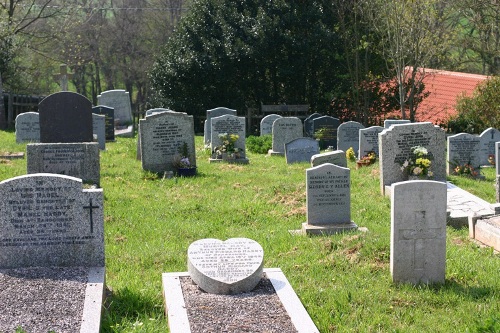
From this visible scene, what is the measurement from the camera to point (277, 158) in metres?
20.2

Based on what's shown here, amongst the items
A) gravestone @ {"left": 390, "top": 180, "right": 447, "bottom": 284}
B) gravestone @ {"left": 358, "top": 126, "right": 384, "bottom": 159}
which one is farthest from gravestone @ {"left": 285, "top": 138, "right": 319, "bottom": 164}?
Result: gravestone @ {"left": 390, "top": 180, "right": 447, "bottom": 284}

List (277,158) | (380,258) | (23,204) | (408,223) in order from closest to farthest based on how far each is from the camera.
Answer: (23,204), (408,223), (380,258), (277,158)

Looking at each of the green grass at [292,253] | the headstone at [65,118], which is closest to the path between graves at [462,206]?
the green grass at [292,253]

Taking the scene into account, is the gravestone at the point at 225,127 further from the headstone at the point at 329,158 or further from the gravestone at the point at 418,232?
the gravestone at the point at 418,232

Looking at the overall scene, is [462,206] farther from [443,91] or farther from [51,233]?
[443,91]

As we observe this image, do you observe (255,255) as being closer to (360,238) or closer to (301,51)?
(360,238)

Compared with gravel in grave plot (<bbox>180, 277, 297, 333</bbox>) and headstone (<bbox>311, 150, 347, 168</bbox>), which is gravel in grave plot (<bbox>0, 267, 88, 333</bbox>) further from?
headstone (<bbox>311, 150, 347, 168</bbox>)

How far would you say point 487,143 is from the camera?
64.4ft

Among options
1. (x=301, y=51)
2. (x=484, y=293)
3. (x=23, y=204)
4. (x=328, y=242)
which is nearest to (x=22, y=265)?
(x=23, y=204)

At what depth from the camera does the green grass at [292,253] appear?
24.8ft

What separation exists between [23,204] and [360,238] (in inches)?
168

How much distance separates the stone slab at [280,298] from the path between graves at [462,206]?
4.59m

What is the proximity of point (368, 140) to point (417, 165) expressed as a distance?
4.07m

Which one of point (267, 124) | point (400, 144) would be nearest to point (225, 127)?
point (267, 124)
